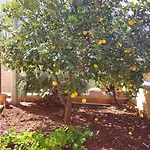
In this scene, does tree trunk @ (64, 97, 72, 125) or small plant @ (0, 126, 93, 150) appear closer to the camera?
small plant @ (0, 126, 93, 150)

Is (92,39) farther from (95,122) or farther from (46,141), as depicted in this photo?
(95,122)

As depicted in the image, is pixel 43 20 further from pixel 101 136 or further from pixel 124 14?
pixel 101 136

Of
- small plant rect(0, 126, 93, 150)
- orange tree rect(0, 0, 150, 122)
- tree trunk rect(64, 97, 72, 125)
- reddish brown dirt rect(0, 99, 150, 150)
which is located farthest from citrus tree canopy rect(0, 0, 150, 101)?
tree trunk rect(64, 97, 72, 125)

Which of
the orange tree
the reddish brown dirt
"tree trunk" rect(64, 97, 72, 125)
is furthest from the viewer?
"tree trunk" rect(64, 97, 72, 125)

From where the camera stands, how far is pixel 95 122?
141 inches

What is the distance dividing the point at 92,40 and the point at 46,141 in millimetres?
1080

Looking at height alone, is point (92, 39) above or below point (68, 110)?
above

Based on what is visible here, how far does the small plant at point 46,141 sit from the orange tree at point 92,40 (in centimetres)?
45

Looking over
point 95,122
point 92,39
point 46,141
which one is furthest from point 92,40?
point 95,122

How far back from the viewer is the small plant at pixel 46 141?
248cm

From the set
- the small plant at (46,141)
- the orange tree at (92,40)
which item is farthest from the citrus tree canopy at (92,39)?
the small plant at (46,141)

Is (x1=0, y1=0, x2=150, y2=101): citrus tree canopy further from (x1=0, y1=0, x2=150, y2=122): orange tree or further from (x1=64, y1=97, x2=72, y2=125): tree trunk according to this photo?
(x1=64, y1=97, x2=72, y2=125): tree trunk

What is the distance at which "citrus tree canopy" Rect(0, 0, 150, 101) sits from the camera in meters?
2.43

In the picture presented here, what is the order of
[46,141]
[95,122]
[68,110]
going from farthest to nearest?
[95,122] < [68,110] < [46,141]
